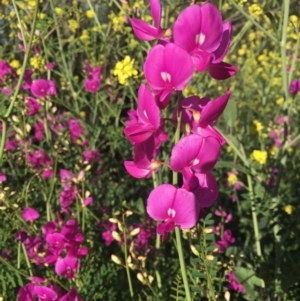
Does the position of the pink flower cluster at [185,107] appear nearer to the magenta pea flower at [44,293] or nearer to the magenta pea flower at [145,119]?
the magenta pea flower at [145,119]

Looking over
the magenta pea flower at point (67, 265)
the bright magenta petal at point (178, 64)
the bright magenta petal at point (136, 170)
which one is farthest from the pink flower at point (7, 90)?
the bright magenta petal at point (178, 64)

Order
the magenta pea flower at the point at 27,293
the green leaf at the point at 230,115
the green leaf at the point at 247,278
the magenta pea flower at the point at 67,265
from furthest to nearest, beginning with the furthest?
the green leaf at the point at 230,115 → the green leaf at the point at 247,278 → the magenta pea flower at the point at 67,265 → the magenta pea flower at the point at 27,293

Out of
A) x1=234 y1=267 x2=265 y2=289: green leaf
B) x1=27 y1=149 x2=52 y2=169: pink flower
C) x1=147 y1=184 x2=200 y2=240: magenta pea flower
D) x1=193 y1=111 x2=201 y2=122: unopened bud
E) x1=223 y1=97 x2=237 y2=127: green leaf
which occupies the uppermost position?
x1=193 y1=111 x2=201 y2=122: unopened bud

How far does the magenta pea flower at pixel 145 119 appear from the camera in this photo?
803mm

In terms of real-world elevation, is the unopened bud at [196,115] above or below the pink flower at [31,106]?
above

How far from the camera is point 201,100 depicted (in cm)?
87

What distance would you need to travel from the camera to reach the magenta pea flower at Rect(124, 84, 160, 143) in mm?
803

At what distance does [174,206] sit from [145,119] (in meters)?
0.13

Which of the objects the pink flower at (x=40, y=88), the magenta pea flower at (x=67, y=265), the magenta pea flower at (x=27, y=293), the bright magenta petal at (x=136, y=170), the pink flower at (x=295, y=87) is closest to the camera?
the bright magenta petal at (x=136, y=170)

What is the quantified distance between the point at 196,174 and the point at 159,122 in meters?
0.10

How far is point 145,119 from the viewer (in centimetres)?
83

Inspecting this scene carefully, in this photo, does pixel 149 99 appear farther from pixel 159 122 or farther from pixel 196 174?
pixel 196 174

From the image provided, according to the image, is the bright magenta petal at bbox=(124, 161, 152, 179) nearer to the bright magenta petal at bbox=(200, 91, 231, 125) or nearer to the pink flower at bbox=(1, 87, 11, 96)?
the bright magenta petal at bbox=(200, 91, 231, 125)

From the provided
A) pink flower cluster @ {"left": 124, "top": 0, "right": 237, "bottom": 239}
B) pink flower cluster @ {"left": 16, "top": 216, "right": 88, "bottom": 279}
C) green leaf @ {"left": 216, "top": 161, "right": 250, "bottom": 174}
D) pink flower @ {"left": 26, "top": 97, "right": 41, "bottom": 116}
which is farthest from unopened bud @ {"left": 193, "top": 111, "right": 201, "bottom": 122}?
pink flower @ {"left": 26, "top": 97, "right": 41, "bottom": 116}
